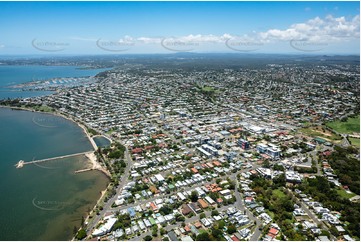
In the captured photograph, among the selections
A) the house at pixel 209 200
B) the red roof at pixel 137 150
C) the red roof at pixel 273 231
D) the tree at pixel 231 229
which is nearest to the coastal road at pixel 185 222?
the house at pixel 209 200

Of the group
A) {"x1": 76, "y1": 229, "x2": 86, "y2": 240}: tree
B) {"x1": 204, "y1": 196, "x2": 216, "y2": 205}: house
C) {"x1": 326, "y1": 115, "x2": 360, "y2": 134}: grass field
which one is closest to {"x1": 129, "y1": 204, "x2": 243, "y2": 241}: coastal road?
{"x1": 204, "y1": 196, "x2": 216, "y2": 205}: house

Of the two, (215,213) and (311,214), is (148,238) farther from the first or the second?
(311,214)

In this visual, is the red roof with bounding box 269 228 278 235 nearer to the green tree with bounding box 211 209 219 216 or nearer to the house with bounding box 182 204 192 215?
the green tree with bounding box 211 209 219 216

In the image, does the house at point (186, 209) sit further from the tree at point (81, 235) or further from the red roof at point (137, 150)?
the red roof at point (137, 150)

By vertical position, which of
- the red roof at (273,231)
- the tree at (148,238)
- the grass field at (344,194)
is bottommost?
the tree at (148,238)

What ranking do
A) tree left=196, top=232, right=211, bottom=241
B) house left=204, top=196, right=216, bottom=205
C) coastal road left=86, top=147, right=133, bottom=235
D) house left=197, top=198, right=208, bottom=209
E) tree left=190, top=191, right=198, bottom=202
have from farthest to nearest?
tree left=190, top=191, right=198, bottom=202, house left=204, top=196, right=216, bottom=205, house left=197, top=198, right=208, bottom=209, coastal road left=86, top=147, right=133, bottom=235, tree left=196, top=232, right=211, bottom=241

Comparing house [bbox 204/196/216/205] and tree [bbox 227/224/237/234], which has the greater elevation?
tree [bbox 227/224/237/234]

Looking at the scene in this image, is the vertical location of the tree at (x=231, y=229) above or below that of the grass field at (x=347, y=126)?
above

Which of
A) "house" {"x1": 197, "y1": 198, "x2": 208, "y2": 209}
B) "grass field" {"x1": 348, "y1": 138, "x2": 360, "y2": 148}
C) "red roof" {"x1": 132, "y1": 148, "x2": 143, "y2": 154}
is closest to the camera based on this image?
"house" {"x1": 197, "y1": 198, "x2": 208, "y2": 209}

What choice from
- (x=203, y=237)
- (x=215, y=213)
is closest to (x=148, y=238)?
(x=203, y=237)
